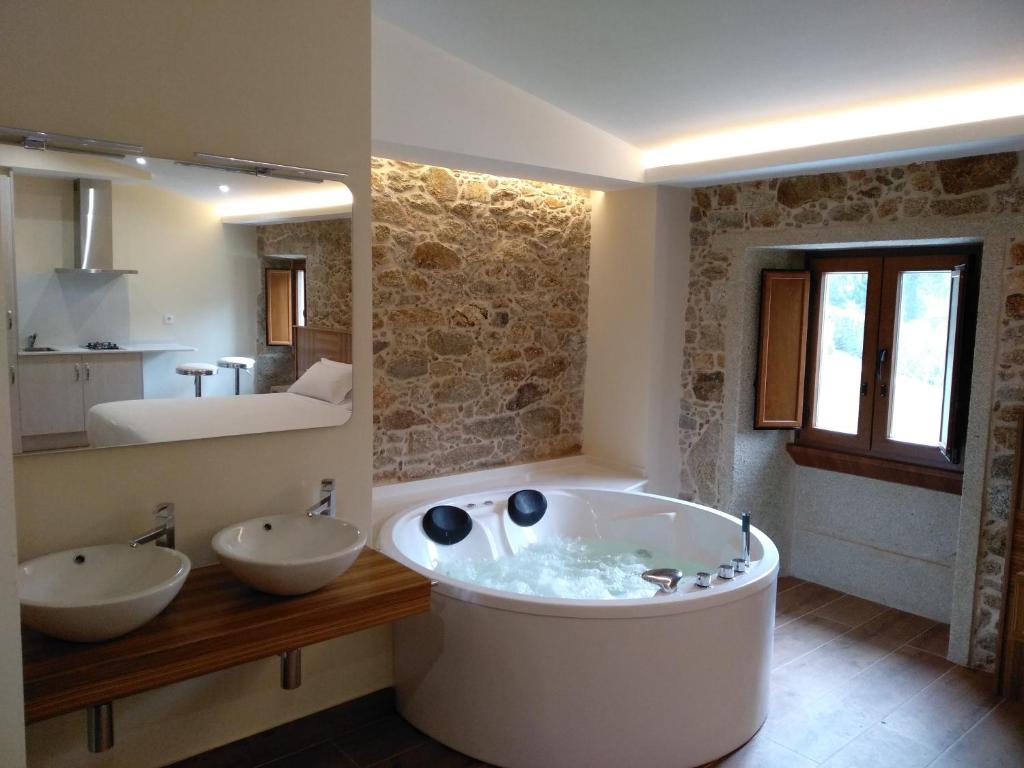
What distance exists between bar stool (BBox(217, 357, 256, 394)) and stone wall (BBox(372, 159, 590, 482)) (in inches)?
56.0

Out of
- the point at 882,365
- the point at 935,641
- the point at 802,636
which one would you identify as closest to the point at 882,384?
the point at 882,365

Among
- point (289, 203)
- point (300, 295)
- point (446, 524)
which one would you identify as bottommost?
point (446, 524)

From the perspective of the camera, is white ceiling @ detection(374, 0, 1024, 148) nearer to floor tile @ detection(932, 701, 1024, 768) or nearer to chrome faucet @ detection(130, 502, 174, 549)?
chrome faucet @ detection(130, 502, 174, 549)

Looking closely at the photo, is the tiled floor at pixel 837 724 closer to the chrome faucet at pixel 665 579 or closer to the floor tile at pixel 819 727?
the floor tile at pixel 819 727

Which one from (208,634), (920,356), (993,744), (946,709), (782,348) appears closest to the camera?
(208,634)

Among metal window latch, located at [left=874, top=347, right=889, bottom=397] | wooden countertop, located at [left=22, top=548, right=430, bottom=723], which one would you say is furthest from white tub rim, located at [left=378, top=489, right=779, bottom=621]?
metal window latch, located at [left=874, top=347, right=889, bottom=397]

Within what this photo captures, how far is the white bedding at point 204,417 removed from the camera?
8.13ft

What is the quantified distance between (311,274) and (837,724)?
2.77 m

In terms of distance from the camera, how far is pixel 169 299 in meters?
2.60

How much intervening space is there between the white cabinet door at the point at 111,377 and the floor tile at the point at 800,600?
11.0 ft

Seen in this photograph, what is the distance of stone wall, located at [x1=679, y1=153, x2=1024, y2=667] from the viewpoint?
11.6 feet

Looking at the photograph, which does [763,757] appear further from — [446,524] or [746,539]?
[446,524]

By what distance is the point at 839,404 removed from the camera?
187 inches

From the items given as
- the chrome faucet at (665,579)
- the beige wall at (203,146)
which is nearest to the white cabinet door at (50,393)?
the beige wall at (203,146)
